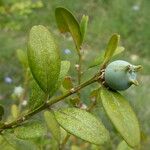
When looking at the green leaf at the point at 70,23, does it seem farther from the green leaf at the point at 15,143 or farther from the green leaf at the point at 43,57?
the green leaf at the point at 15,143

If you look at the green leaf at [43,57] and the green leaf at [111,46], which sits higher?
the green leaf at [111,46]

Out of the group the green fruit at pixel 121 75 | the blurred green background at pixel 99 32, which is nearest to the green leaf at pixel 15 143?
the green fruit at pixel 121 75

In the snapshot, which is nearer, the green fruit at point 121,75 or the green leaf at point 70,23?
the green fruit at point 121,75

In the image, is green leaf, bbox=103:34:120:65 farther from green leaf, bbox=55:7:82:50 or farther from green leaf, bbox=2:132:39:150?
green leaf, bbox=2:132:39:150

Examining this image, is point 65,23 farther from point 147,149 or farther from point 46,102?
point 147,149

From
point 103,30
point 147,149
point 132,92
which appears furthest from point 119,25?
point 147,149

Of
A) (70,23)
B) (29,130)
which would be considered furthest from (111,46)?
(29,130)

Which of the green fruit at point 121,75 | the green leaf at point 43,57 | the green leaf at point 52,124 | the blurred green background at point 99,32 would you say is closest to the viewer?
the green fruit at point 121,75
